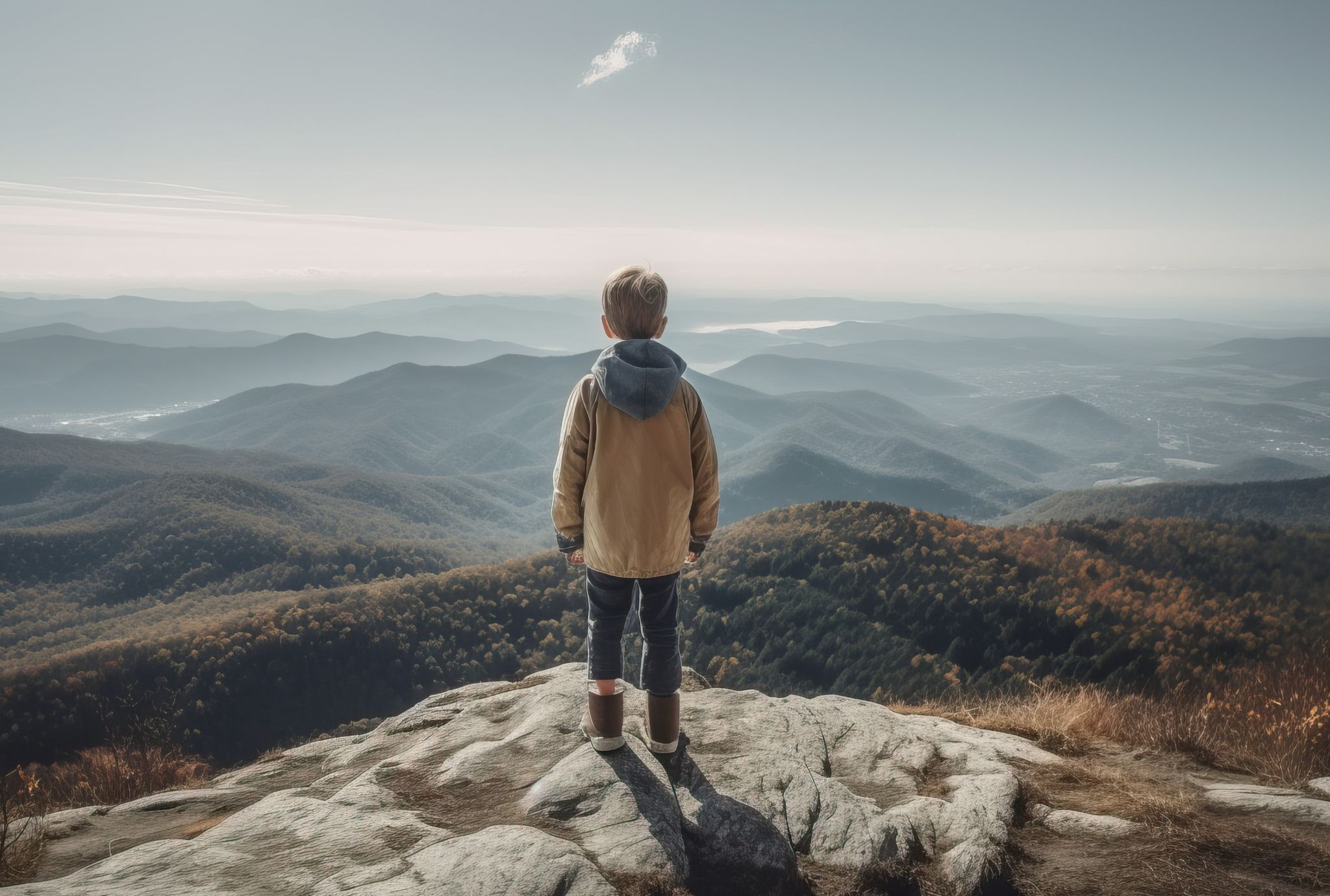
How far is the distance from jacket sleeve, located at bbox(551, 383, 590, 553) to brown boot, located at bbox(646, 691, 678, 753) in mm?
1361

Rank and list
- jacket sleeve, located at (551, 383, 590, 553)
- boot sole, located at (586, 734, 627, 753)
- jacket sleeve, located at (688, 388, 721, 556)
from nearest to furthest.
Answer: jacket sleeve, located at (551, 383, 590, 553), jacket sleeve, located at (688, 388, 721, 556), boot sole, located at (586, 734, 627, 753)

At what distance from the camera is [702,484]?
459 centimetres

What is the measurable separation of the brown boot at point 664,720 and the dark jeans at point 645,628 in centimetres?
7

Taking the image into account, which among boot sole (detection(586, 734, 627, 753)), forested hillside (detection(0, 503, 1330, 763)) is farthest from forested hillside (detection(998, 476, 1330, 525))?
boot sole (detection(586, 734, 627, 753))

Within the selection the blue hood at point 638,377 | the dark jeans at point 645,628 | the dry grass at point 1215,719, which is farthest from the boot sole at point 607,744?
the dry grass at point 1215,719

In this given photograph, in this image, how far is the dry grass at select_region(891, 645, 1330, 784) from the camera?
473cm

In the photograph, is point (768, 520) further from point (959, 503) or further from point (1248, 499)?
point (959, 503)

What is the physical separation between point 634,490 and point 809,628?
41.2 meters

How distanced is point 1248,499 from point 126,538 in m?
184

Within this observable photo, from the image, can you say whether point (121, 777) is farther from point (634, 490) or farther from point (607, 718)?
point (634, 490)


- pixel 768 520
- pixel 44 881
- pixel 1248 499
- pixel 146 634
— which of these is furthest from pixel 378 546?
pixel 1248 499

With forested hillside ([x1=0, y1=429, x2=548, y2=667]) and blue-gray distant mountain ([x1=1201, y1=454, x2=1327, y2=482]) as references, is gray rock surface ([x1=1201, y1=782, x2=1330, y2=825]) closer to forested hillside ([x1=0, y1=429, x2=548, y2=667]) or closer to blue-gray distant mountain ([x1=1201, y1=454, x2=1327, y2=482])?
forested hillside ([x1=0, y1=429, x2=548, y2=667])

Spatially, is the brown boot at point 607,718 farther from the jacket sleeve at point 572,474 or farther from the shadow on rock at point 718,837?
the jacket sleeve at point 572,474

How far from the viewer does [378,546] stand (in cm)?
9419
